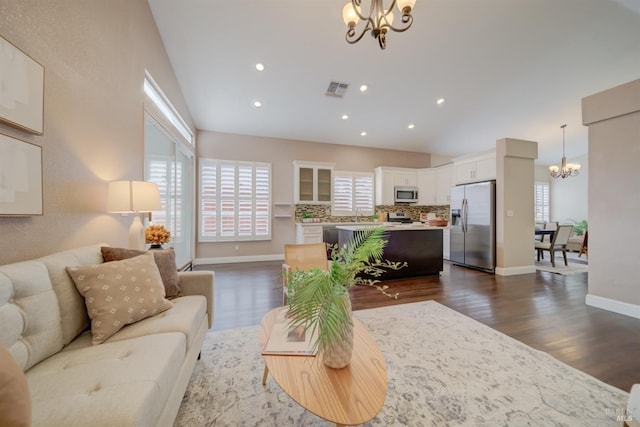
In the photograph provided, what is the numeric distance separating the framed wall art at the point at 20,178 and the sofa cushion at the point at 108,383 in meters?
0.82

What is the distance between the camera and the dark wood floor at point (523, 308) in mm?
1957

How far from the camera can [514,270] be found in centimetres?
439

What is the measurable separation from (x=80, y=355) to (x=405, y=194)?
651cm

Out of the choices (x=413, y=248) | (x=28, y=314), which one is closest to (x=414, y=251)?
(x=413, y=248)

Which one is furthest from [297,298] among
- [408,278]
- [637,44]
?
[637,44]

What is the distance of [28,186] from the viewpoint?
133 centimetres

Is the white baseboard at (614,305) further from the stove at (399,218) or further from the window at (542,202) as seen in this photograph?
the window at (542,202)

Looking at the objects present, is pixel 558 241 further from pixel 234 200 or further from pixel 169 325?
pixel 234 200

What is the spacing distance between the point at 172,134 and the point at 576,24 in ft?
19.2

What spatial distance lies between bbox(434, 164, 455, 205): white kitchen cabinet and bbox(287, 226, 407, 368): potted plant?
19.4 ft

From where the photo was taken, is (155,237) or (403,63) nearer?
(155,237)

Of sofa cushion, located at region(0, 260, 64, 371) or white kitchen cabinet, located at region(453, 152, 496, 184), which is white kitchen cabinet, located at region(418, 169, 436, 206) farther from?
sofa cushion, located at region(0, 260, 64, 371)

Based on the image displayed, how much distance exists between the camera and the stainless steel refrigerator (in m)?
4.53

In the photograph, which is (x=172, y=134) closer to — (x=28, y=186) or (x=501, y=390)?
(x=28, y=186)
